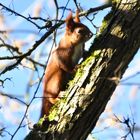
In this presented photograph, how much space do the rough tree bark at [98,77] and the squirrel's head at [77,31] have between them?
675 mm

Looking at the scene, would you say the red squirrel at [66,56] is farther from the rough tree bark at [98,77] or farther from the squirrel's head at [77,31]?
the rough tree bark at [98,77]

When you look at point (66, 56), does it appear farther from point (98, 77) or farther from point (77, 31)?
point (98, 77)

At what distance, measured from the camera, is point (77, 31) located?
326 cm

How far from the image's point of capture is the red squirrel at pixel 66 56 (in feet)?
10.4

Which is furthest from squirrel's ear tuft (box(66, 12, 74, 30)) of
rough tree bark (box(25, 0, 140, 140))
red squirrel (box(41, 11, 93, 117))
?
rough tree bark (box(25, 0, 140, 140))

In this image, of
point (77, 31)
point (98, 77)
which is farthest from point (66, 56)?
point (98, 77)

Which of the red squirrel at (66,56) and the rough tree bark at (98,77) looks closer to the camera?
the rough tree bark at (98,77)

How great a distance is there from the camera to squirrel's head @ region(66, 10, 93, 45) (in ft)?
10.5

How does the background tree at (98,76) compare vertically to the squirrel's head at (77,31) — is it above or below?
below

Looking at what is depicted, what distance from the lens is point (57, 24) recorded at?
2980 mm

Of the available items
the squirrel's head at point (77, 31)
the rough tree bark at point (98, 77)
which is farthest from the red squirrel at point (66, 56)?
the rough tree bark at point (98, 77)

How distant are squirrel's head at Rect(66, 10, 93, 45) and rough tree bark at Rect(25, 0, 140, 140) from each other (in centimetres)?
67

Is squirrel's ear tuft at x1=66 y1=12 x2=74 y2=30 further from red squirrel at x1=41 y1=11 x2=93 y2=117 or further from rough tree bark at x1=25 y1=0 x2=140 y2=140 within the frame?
rough tree bark at x1=25 y1=0 x2=140 y2=140

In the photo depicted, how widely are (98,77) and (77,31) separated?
3.25 ft
